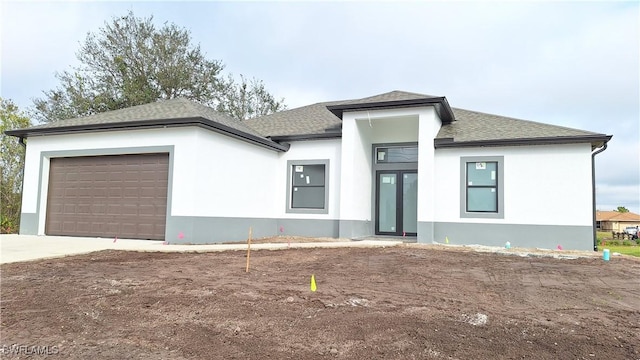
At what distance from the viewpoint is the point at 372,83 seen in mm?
27969

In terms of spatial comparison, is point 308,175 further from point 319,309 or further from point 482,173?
point 319,309

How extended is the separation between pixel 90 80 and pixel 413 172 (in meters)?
21.6

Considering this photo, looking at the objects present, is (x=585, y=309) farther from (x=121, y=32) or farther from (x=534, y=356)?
(x=121, y=32)

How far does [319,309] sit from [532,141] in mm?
9855

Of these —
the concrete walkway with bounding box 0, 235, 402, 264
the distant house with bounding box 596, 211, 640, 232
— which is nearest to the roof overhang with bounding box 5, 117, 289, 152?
the concrete walkway with bounding box 0, 235, 402, 264

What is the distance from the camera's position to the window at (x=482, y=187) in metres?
12.4

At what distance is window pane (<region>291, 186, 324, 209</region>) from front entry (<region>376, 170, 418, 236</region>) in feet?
6.95

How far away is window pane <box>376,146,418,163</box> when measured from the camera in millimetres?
14234

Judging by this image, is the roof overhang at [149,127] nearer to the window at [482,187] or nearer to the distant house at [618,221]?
the window at [482,187]

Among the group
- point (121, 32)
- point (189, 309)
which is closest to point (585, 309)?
point (189, 309)

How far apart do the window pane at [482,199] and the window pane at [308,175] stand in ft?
15.9

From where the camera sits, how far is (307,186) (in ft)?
47.1

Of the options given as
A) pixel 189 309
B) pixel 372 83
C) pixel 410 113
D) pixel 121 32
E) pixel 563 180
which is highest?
pixel 121 32

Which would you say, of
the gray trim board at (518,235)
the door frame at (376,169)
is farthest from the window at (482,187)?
the door frame at (376,169)
